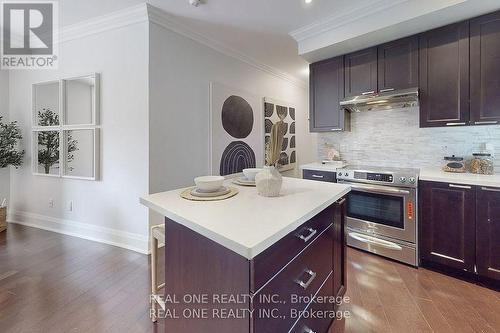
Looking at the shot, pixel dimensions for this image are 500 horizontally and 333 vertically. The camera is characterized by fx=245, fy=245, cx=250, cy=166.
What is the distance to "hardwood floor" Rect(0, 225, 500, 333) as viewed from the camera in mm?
1632

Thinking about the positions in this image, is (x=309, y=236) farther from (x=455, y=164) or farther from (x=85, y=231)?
(x=85, y=231)

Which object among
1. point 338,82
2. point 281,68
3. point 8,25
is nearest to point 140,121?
point 8,25

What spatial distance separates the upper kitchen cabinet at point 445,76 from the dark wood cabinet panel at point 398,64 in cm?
7

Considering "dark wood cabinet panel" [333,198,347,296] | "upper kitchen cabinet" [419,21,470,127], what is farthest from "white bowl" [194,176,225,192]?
"upper kitchen cabinet" [419,21,470,127]

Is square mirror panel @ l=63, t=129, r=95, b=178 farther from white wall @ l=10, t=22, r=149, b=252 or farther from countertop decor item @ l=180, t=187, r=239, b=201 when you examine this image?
countertop decor item @ l=180, t=187, r=239, b=201

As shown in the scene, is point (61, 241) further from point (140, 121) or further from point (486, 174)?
point (486, 174)

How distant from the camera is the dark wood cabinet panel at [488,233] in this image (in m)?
1.98

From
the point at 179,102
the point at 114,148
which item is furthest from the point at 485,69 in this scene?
the point at 114,148

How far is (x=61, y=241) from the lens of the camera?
3.03 metres

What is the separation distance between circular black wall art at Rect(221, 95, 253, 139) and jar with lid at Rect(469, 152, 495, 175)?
114 inches

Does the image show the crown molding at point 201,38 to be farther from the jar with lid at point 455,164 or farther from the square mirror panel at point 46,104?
the jar with lid at point 455,164

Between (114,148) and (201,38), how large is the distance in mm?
1815

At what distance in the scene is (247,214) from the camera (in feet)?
3.46

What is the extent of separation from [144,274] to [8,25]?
3588 mm
